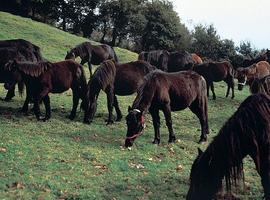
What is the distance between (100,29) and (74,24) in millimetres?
2774

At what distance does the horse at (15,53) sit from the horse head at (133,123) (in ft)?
15.0

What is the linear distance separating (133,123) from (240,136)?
15.9ft

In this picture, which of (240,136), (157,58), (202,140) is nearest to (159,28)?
(157,58)

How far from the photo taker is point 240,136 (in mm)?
6656

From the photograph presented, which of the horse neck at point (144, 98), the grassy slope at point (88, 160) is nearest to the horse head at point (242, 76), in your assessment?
the grassy slope at point (88, 160)

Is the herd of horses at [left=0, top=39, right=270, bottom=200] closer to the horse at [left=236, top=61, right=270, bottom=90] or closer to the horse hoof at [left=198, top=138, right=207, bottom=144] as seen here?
the horse hoof at [left=198, top=138, right=207, bottom=144]

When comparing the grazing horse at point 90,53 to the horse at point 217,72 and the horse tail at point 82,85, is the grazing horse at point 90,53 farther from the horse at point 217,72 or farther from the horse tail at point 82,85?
the horse tail at point 82,85

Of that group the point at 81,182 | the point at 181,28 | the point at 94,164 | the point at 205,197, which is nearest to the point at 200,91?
the point at 94,164

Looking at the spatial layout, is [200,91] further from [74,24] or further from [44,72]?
[74,24]

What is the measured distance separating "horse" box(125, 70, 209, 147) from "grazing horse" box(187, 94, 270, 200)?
4659 mm

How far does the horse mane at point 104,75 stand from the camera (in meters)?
14.0

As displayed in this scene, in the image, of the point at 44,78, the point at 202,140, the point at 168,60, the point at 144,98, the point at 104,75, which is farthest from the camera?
the point at 168,60

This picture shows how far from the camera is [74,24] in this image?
47250mm

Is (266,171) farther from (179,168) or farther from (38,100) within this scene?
(38,100)
